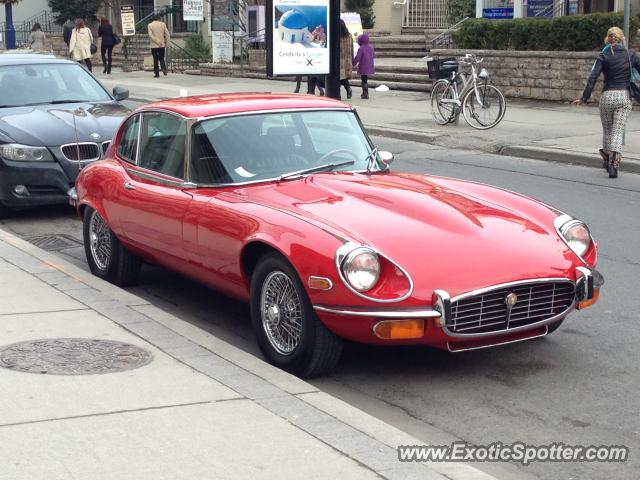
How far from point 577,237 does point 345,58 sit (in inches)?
748

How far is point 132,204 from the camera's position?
7.84m

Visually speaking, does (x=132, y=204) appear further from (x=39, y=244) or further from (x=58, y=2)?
(x=58, y=2)

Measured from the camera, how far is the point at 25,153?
1128 centimetres

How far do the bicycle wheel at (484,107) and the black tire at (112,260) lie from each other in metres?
11.7

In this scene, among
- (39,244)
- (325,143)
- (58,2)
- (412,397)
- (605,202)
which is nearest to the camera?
(412,397)

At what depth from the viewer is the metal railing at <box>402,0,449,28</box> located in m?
39.3

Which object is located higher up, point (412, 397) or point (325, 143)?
point (325, 143)

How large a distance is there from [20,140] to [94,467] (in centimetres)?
755

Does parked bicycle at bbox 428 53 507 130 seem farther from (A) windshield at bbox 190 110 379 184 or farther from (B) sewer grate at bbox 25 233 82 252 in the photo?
(A) windshield at bbox 190 110 379 184

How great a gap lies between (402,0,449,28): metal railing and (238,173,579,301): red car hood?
1305 inches

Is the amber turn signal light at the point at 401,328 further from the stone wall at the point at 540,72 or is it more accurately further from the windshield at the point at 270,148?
the stone wall at the point at 540,72

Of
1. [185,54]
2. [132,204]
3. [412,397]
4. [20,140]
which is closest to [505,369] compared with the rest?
[412,397]

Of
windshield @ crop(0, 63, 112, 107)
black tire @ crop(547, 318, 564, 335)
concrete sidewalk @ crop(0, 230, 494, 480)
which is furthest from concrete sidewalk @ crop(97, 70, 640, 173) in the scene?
concrete sidewalk @ crop(0, 230, 494, 480)

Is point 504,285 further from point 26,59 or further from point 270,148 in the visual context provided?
point 26,59
